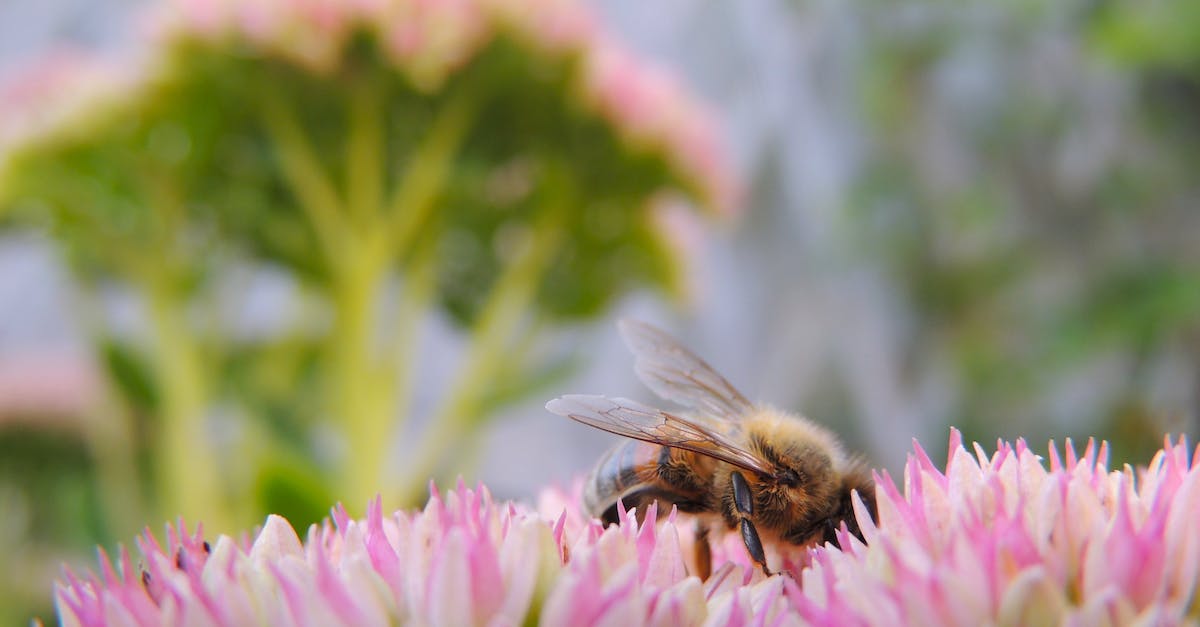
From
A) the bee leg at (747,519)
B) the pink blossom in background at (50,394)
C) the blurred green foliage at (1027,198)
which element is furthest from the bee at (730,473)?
the blurred green foliage at (1027,198)

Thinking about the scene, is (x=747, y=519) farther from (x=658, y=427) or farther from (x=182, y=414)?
(x=182, y=414)

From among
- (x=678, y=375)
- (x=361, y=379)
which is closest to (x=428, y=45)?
(x=361, y=379)

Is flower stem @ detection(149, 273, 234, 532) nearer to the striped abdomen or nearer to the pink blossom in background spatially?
the pink blossom in background

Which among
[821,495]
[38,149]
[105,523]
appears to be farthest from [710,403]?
[105,523]

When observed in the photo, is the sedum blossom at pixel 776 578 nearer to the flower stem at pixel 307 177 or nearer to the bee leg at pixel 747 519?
the bee leg at pixel 747 519

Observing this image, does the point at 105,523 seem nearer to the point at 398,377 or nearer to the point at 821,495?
the point at 398,377
